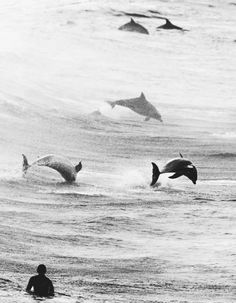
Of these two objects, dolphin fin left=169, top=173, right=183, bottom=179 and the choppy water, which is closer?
the choppy water

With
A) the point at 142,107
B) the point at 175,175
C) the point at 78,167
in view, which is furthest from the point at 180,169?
the point at 142,107

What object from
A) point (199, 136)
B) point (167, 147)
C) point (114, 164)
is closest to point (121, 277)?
point (114, 164)

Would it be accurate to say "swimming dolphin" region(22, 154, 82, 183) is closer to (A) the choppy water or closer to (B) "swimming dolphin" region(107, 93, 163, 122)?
(A) the choppy water

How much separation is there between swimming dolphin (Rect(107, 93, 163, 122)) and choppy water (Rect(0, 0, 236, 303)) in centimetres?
44

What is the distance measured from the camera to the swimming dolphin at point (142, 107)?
37938 millimetres

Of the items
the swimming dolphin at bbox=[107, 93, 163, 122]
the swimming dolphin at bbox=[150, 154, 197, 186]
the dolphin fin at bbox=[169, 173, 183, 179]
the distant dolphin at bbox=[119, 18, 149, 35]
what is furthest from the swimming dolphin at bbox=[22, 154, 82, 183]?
the distant dolphin at bbox=[119, 18, 149, 35]

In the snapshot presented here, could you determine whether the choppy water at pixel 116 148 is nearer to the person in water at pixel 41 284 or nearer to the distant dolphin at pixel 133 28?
the person in water at pixel 41 284

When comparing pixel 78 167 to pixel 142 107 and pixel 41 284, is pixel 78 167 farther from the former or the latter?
pixel 142 107

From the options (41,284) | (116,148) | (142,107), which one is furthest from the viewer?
(142,107)

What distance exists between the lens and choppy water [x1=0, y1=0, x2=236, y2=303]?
17453 millimetres

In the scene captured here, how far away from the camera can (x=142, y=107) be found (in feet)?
127

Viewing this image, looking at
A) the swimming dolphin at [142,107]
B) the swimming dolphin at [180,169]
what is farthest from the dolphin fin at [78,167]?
the swimming dolphin at [142,107]

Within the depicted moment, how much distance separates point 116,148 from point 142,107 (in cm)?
703

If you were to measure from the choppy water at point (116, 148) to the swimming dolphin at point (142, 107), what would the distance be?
1.46ft
